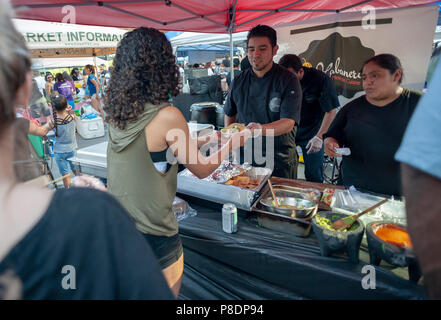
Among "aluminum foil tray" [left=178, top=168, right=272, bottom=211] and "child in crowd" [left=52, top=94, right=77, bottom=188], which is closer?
"aluminum foil tray" [left=178, top=168, right=272, bottom=211]

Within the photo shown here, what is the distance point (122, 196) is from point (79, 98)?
10993 mm

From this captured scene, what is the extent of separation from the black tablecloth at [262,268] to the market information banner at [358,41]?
2.77m

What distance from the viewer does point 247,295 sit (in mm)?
1770

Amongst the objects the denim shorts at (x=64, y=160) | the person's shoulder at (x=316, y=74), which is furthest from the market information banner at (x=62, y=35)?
the person's shoulder at (x=316, y=74)

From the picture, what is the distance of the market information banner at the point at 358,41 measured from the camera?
3.02m

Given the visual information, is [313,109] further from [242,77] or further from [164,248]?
[164,248]

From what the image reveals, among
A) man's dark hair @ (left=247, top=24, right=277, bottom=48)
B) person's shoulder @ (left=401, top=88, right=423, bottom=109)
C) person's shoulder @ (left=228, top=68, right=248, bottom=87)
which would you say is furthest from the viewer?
person's shoulder @ (left=228, top=68, right=248, bottom=87)

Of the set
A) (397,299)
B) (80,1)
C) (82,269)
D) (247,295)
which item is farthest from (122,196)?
(80,1)

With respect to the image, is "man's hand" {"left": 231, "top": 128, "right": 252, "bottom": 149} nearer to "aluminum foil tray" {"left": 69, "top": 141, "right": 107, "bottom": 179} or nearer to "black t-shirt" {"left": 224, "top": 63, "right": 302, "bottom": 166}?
"black t-shirt" {"left": 224, "top": 63, "right": 302, "bottom": 166}

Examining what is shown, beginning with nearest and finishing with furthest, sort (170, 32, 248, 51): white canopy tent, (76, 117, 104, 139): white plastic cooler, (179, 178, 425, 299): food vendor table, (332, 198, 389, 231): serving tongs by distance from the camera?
(179, 178, 425, 299): food vendor table
(332, 198, 389, 231): serving tongs
(170, 32, 248, 51): white canopy tent
(76, 117, 104, 139): white plastic cooler

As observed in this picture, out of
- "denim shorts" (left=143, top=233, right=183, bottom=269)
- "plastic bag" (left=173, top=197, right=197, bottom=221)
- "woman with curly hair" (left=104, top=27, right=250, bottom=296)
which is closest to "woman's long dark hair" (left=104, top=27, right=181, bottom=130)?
"woman with curly hair" (left=104, top=27, right=250, bottom=296)

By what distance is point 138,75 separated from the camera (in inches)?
50.1

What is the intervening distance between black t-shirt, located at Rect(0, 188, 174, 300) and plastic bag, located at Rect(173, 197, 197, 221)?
1.49 m

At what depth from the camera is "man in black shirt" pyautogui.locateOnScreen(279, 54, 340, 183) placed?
3.53 m
